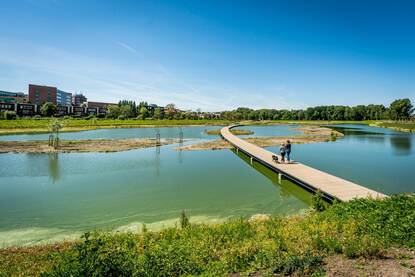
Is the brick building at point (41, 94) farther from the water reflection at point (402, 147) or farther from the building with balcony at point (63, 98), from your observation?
the water reflection at point (402, 147)

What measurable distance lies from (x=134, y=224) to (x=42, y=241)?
129 inches

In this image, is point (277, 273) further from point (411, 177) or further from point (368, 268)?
point (411, 177)

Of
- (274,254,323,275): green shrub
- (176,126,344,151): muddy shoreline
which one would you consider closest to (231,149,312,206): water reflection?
(274,254,323,275): green shrub

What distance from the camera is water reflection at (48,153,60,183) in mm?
19222

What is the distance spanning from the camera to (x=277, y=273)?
5.94 m

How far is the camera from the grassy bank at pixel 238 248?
5.89 meters

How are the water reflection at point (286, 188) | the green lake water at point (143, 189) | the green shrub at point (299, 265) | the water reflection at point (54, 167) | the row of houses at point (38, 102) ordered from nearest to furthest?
the green shrub at point (299, 265)
the green lake water at point (143, 189)
the water reflection at point (286, 188)
the water reflection at point (54, 167)
the row of houses at point (38, 102)

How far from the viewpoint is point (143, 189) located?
53.3ft

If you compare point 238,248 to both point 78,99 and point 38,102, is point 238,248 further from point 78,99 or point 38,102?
point 78,99

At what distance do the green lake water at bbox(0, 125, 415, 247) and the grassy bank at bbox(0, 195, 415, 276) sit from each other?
9.17 ft

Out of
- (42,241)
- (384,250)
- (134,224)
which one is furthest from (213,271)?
(42,241)

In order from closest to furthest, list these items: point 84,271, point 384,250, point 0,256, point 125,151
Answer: point 84,271 → point 384,250 → point 0,256 → point 125,151

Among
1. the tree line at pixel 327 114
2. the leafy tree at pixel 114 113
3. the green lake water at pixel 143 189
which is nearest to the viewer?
the green lake water at pixel 143 189

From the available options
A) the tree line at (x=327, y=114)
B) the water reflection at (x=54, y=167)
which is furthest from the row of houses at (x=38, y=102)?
the water reflection at (x=54, y=167)
